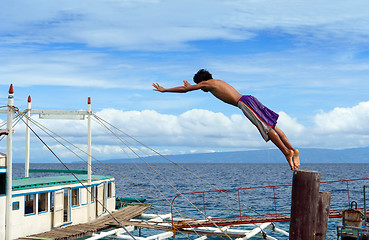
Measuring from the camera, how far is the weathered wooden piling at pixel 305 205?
8.64 metres

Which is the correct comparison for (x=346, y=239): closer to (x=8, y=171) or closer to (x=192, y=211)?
(x=8, y=171)

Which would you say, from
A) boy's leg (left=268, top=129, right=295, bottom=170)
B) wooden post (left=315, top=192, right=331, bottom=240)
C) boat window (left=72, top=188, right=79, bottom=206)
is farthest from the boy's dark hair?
boat window (left=72, top=188, right=79, bottom=206)

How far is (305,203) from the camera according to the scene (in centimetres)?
869

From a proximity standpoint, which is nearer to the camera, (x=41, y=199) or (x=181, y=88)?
(x=181, y=88)

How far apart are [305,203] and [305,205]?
4 centimetres

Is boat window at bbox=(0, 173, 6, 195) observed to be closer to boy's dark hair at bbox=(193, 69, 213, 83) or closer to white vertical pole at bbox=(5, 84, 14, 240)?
white vertical pole at bbox=(5, 84, 14, 240)

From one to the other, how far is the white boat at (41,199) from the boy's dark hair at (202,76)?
281 inches

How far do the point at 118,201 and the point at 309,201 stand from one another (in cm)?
2311

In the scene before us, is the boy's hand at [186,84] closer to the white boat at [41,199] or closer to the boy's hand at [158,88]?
the boy's hand at [158,88]

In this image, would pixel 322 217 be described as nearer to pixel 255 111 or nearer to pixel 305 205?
pixel 305 205

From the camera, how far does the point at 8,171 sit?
16938 mm


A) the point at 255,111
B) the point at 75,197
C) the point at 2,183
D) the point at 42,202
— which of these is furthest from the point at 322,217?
the point at 75,197

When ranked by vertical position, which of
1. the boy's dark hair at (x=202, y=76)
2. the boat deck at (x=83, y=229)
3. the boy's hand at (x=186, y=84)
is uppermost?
the boy's dark hair at (x=202, y=76)

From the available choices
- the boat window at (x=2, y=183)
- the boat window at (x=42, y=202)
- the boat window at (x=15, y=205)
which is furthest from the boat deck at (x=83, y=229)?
the boat window at (x=2, y=183)
